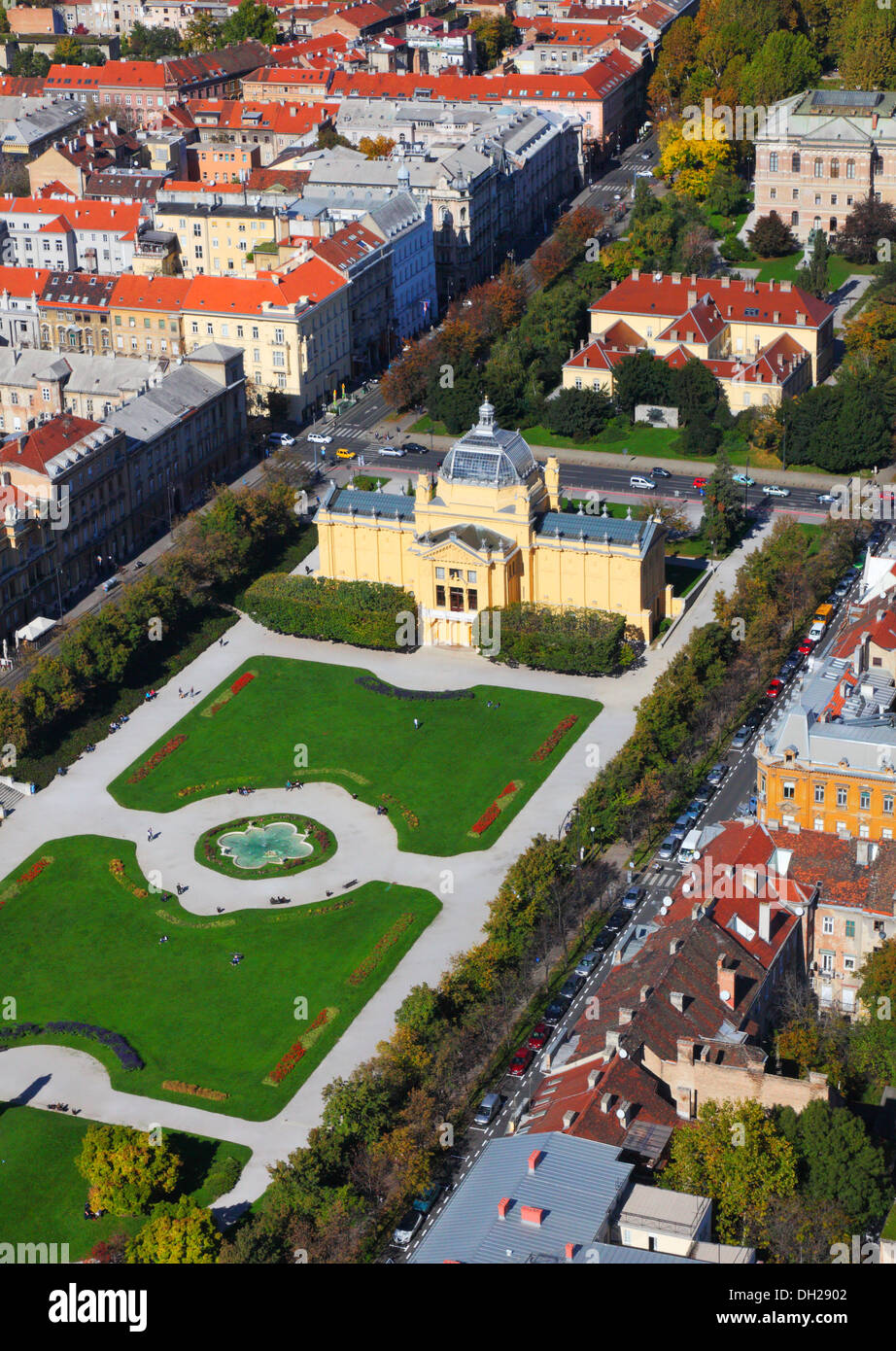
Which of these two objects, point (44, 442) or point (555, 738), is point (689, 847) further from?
point (44, 442)

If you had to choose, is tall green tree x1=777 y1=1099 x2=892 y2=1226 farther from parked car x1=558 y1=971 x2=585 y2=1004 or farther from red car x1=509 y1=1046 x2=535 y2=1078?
parked car x1=558 y1=971 x2=585 y2=1004

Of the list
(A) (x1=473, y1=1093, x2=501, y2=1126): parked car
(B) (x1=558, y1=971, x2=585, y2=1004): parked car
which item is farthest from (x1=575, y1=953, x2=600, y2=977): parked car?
(A) (x1=473, y1=1093, x2=501, y2=1126): parked car

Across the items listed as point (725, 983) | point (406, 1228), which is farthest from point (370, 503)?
point (406, 1228)

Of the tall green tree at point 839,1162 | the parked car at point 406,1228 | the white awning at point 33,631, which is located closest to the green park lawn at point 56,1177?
the parked car at point 406,1228

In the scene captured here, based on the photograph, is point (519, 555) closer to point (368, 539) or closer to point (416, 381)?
point (368, 539)

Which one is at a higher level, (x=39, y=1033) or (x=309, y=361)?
(x=309, y=361)

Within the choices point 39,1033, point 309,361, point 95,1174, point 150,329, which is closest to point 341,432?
point 309,361
